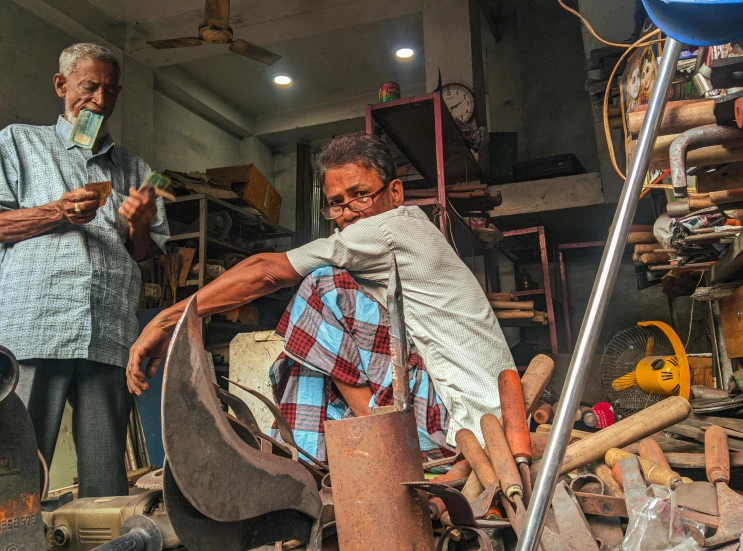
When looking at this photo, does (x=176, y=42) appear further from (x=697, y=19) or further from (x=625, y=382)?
(x=697, y=19)

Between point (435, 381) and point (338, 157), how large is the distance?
930mm

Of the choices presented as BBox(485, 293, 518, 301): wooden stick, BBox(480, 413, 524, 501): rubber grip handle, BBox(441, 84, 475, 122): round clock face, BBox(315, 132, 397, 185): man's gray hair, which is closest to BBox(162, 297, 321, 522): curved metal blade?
BBox(480, 413, 524, 501): rubber grip handle

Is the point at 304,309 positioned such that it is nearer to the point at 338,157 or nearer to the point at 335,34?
the point at 338,157

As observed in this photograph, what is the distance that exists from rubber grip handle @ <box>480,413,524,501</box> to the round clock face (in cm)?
457

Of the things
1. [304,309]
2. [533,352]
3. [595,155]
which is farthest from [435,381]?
[595,155]

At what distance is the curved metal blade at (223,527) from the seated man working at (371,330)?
0.66m

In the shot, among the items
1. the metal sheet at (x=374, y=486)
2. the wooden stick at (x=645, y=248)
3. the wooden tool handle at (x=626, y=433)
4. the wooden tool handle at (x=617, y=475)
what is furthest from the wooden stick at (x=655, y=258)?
the metal sheet at (x=374, y=486)

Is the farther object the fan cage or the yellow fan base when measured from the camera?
the fan cage

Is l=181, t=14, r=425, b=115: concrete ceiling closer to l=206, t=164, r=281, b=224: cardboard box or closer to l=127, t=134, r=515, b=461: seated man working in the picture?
l=206, t=164, r=281, b=224: cardboard box

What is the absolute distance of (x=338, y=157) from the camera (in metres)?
2.31

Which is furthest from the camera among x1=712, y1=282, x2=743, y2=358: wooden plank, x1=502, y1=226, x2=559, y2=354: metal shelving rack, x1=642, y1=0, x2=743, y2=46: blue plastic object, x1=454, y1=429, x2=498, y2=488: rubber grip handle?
x1=502, y1=226, x2=559, y2=354: metal shelving rack

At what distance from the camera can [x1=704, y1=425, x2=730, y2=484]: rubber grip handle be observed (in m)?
1.36

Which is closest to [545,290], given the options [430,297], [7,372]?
[430,297]

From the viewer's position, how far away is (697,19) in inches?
30.3
